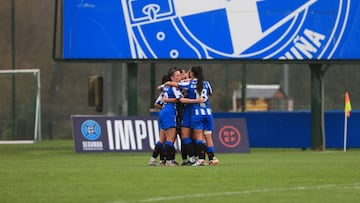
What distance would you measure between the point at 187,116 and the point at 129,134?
8166 mm

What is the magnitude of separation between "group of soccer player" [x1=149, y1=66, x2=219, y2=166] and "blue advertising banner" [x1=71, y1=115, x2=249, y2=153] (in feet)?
26.1

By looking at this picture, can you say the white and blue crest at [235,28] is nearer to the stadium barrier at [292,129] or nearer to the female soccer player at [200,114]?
the stadium barrier at [292,129]

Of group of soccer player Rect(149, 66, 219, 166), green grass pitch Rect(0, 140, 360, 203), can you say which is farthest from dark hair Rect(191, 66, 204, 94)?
green grass pitch Rect(0, 140, 360, 203)

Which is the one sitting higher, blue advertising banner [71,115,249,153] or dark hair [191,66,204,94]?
dark hair [191,66,204,94]

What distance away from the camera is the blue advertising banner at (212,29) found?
2814 cm

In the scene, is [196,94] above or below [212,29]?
below

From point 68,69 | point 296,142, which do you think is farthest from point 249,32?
point 68,69

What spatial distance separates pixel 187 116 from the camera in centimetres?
2038

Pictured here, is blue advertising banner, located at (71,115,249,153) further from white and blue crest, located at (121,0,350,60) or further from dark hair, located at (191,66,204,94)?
dark hair, located at (191,66,204,94)

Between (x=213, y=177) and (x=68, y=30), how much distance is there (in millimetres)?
12376

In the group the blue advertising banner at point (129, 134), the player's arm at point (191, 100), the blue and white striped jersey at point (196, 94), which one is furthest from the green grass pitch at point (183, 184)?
the blue advertising banner at point (129, 134)

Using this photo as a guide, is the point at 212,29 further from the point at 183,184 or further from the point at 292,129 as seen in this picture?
the point at 183,184

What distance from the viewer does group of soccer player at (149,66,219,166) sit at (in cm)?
2003

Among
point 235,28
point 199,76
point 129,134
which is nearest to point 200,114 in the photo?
point 199,76
